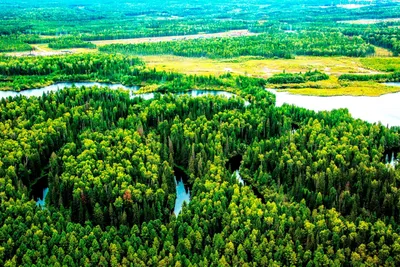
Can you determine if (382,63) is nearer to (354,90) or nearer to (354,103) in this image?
(354,90)

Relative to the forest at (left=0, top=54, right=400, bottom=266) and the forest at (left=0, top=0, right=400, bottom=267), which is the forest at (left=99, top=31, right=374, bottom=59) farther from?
the forest at (left=0, top=54, right=400, bottom=266)

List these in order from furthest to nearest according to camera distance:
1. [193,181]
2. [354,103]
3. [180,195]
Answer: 1. [354,103]
2. [180,195]
3. [193,181]

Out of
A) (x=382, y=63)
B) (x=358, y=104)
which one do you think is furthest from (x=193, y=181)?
(x=382, y=63)

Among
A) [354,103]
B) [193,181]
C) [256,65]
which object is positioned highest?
[256,65]

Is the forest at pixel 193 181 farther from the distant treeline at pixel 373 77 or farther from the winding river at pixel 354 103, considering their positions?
the distant treeline at pixel 373 77

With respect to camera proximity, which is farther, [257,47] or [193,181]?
[257,47]

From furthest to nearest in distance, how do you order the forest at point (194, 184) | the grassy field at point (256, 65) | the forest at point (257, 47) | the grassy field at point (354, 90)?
the forest at point (257, 47)
the grassy field at point (256, 65)
the grassy field at point (354, 90)
the forest at point (194, 184)

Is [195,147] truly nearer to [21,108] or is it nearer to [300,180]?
[300,180]

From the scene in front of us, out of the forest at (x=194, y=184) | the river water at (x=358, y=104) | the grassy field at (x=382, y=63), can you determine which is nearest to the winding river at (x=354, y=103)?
the river water at (x=358, y=104)

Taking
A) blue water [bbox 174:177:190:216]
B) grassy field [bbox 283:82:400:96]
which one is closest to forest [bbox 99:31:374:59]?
grassy field [bbox 283:82:400:96]

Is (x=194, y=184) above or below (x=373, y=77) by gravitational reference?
below
